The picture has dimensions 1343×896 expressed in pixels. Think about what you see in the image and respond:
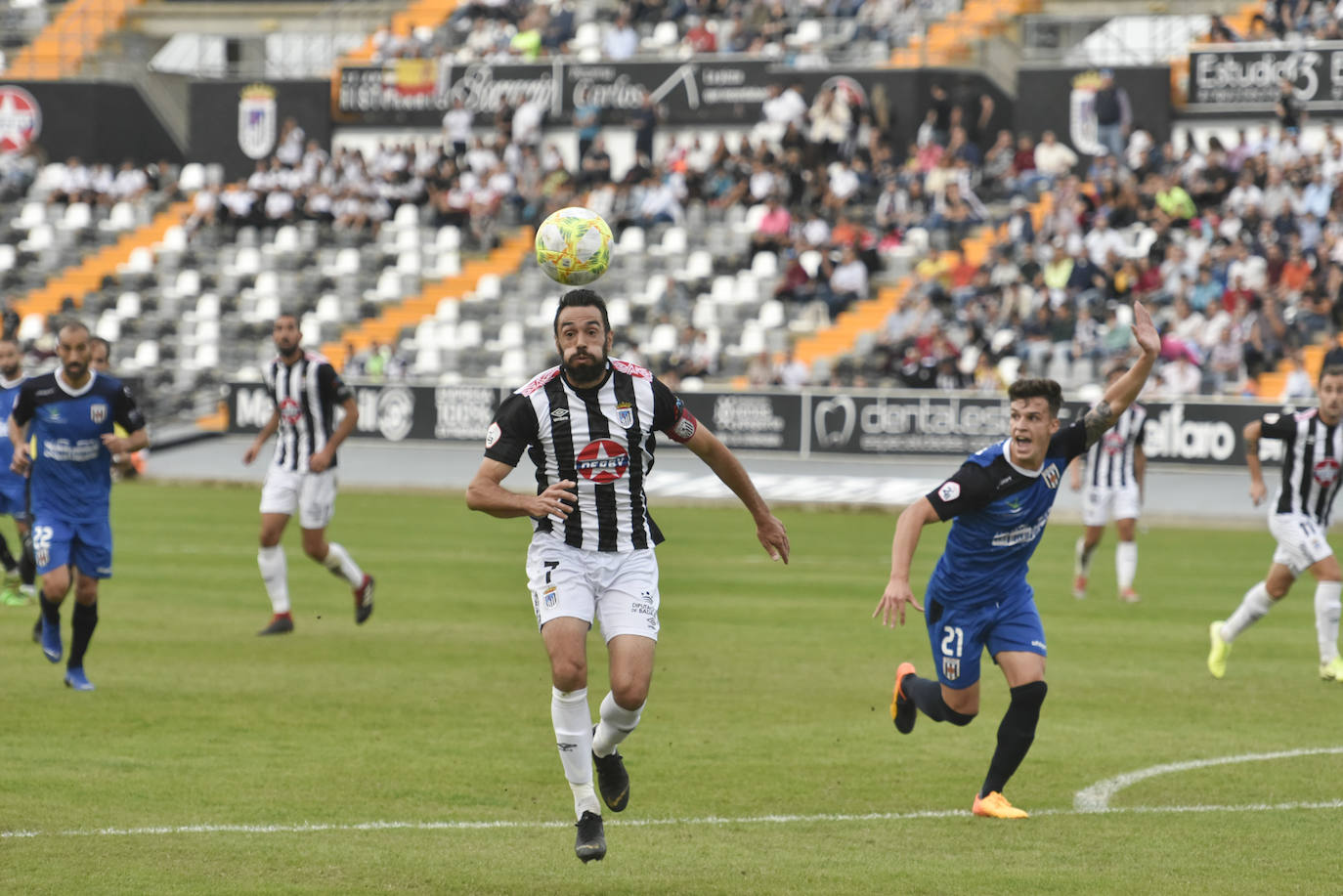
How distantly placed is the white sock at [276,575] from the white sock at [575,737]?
26.3 ft

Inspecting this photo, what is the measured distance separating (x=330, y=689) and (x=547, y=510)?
593 cm

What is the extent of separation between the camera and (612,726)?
844cm

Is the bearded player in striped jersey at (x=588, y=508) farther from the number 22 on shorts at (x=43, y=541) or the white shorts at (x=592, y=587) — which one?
the number 22 on shorts at (x=43, y=541)

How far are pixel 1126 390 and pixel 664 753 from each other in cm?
361

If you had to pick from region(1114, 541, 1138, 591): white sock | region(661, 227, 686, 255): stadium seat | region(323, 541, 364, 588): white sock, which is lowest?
region(1114, 541, 1138, 591): white sock

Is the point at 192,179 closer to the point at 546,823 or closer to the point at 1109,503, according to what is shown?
the point at 1109,503

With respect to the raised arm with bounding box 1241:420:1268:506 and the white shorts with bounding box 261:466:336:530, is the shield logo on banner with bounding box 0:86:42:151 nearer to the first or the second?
the white shorts with bounding box 261:466:336:530

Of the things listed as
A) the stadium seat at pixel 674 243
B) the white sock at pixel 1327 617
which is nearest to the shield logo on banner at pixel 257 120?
the stadium seat at pixel 674 243

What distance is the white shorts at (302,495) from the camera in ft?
51.8

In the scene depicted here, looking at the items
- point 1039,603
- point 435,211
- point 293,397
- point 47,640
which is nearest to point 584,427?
point 47,640

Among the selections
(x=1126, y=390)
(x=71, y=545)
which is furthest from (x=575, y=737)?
(x=71, y=545)

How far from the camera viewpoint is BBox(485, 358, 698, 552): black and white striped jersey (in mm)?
8164

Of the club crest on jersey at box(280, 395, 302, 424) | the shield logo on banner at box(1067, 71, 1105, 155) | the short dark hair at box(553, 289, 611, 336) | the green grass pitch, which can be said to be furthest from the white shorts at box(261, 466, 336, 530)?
the shield logo on banner at box(1067, 71, 1105, 155)

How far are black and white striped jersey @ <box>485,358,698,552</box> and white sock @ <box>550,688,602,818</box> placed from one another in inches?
26.1
